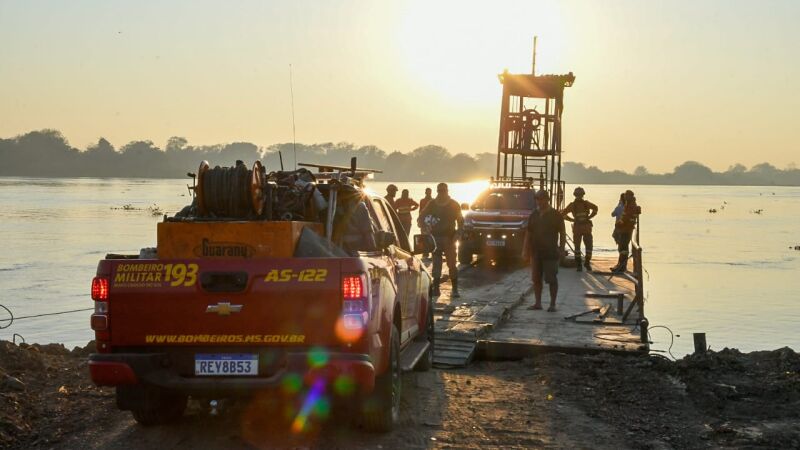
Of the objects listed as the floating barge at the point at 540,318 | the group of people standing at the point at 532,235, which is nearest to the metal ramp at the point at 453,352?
the floating barge at the point at 540,318

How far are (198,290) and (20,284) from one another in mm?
22739

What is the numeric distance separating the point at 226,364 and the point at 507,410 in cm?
299

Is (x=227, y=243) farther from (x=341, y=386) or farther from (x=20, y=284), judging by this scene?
(x=20, y=284)

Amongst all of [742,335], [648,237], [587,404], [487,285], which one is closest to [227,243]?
[587,404]

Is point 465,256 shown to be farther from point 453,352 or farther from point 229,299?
point 229,299

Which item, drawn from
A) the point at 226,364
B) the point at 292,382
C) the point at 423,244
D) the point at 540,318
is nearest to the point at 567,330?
the point at 540,318

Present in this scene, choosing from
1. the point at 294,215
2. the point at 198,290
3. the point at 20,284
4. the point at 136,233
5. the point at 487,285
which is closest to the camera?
the point at 198,290

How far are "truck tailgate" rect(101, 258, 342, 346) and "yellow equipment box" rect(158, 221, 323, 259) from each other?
0.15m

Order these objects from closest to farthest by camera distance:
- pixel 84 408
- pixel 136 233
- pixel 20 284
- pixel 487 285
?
pixel 84 408
pixel 487 285
pixel 20 284
pixel 136 233

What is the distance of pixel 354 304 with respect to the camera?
6805 mm

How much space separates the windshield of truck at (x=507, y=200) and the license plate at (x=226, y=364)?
18557mm

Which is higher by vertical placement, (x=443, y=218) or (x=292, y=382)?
(x=443, y=218)

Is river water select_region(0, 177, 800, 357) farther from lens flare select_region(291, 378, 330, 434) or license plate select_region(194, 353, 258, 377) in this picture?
license plate select_region(194, 353, 258, 377)

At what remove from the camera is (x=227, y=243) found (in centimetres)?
699
